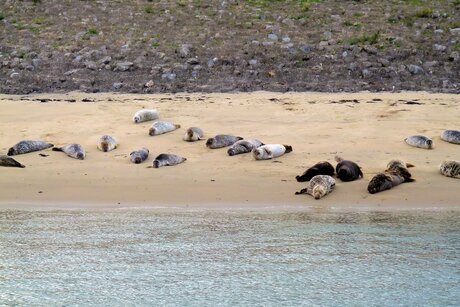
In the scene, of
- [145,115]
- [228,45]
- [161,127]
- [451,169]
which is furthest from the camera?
[228,45]

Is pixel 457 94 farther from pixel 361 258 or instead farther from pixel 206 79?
pixel 361 258

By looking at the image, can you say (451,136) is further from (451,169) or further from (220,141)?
(220,141)

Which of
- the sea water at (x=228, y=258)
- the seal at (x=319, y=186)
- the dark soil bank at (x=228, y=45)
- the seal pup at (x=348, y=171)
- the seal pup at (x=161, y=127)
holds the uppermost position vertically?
the dark soil bank at (x=228, y=45)

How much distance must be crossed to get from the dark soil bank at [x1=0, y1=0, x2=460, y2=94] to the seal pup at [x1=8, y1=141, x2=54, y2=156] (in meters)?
3.38

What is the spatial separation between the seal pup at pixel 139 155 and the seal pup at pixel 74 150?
554 mm

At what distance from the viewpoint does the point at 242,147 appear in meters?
9.80

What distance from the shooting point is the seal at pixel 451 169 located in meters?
8.82

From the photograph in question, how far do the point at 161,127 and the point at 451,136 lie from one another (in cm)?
348

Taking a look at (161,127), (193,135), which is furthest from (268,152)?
(161,127)

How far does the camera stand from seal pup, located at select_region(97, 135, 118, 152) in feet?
32.8

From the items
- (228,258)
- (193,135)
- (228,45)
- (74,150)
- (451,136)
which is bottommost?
(228,258)

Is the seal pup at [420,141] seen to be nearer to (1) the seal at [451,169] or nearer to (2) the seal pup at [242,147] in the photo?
(1) the seal at [451,169]

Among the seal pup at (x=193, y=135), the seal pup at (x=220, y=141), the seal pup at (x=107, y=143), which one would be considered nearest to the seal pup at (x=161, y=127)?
the seal pup at (x=193, y=135)

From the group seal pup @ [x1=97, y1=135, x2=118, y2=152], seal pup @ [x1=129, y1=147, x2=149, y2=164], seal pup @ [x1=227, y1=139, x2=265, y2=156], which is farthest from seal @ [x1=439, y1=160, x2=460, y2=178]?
seal pup @ [x1=97, y1=135, x2=118, y2=152]
